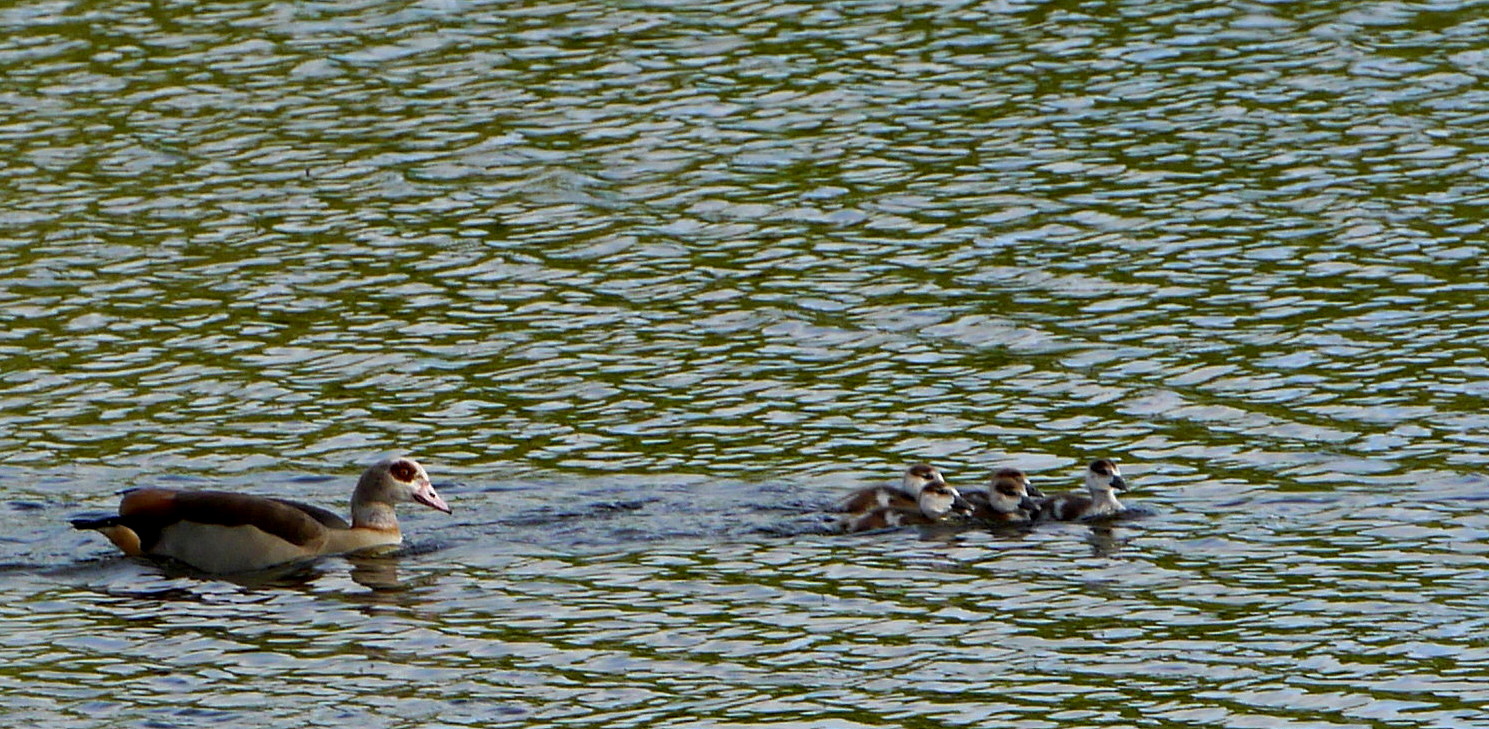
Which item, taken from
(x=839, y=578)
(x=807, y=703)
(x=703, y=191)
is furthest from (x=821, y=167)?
(x=807, y=703)

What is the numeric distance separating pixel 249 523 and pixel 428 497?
1.20 metres

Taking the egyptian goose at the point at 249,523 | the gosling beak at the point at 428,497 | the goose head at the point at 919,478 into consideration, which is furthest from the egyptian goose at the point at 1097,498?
the egyptian goose at the point at 249,523

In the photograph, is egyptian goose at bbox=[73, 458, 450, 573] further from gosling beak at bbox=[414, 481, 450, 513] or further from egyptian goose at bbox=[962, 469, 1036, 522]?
egyptian goose at bbox=[962, 469, 1036, 522]

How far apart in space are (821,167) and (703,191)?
151cm

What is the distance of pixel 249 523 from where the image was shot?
1633cm

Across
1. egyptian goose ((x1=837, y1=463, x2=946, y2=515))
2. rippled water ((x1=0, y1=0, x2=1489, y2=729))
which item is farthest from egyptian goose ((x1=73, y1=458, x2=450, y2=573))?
egyptian goose ((x1=837, y1=463, x2=946, y2=515))

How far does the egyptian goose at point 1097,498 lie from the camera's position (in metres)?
16.6

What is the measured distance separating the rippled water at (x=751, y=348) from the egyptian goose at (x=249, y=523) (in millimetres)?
237

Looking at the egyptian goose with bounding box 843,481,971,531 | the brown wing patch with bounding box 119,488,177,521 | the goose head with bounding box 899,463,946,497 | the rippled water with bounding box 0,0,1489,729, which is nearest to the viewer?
the rippled water with bounding box 0,0,1489,729

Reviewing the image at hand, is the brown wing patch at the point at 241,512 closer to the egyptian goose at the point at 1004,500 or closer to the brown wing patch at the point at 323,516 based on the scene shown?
the brown wing patch at the point at 323,516

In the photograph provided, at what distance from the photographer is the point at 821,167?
85.9ft

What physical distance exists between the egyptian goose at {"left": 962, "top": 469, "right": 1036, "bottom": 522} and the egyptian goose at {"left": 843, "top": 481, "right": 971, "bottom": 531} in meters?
0.11

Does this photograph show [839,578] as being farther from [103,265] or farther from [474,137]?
[474,137]

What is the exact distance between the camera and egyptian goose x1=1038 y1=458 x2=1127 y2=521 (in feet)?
54.4
